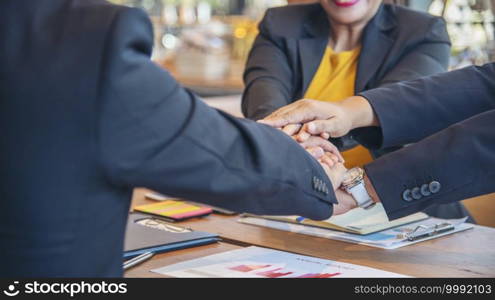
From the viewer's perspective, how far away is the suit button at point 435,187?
1.42m

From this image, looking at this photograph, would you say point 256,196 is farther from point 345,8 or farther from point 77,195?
point 345,8

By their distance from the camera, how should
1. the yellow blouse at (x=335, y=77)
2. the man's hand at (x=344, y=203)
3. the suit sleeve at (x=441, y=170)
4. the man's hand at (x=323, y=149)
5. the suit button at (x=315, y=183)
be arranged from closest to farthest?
the suit button at (x=315, y=183)
the suit sleeve at (x=441, y=170)
the man's hand at (x=344, y=203)
the man's hand at (x=323, y=149)
the yellow blouse at (x=335, y=77)

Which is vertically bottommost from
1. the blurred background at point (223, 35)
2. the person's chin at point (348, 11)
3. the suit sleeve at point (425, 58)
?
the blurred background at point (223, 35)

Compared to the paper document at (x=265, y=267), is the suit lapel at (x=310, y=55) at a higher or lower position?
higher

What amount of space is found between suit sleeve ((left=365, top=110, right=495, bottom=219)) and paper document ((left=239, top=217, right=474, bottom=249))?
5cm

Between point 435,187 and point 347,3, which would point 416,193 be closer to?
point 435,187

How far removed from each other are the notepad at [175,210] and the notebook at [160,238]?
8 centimetres

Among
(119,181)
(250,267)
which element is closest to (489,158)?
(250,267)

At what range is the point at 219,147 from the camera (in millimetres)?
984

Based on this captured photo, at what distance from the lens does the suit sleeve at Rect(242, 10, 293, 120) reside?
2.21 metres

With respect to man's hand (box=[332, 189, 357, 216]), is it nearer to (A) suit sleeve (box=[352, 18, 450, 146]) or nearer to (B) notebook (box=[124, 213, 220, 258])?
(B) notebook (box=[124, 213, 220, 258])

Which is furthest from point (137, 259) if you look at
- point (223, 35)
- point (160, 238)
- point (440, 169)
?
point (223, 35)

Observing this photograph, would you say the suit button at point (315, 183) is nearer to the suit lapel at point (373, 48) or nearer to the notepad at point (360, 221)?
the notepad at point (360, 221)

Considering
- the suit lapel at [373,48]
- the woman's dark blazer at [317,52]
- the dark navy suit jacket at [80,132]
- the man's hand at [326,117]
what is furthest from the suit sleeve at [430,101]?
the dark navy suit jacket at [80,132]
